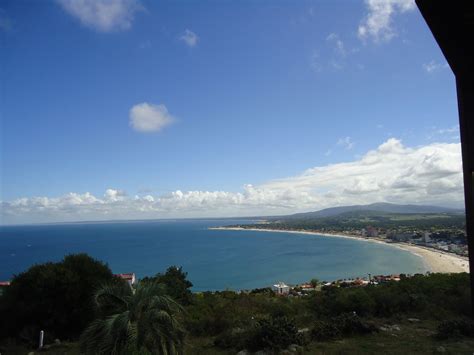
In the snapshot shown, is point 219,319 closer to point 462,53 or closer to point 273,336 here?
point 273,336

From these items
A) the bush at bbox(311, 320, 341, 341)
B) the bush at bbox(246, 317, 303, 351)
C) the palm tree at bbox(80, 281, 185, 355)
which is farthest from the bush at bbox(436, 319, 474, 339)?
the palm tree at bbox(80, 281, 185, 355)

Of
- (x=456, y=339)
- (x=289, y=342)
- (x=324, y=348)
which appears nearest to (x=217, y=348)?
(x=289, y=342)

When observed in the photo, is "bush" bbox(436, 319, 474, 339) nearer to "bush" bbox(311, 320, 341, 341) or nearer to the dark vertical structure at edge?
"bush" bbox(311, 320, 341, 341)

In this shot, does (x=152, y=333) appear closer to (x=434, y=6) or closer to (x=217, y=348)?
(x=217, y=348)

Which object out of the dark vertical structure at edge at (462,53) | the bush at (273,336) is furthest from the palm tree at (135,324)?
the dark vertical structure at edge at (462,53)

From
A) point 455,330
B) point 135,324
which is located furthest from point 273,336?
point 455,330
